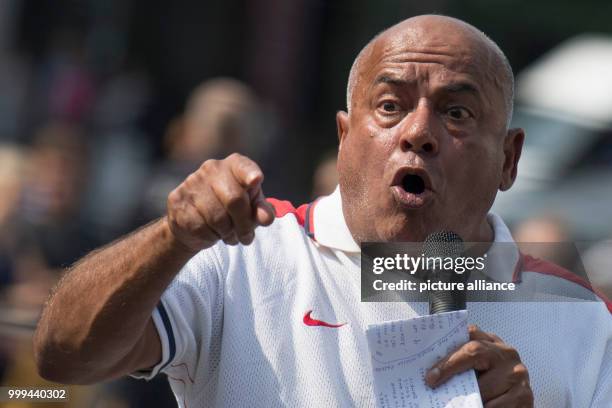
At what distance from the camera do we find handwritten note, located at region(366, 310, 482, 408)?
2816 mm

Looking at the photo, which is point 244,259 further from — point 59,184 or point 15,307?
point 59,184

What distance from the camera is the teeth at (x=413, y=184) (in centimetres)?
329

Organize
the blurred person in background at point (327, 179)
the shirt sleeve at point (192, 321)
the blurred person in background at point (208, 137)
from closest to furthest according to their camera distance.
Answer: the shirt sleeve at point (192, 321), the blurred person in background at point (327, 179), the blurred person in background at point (208, 137)

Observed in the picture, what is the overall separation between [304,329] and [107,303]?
571 mm

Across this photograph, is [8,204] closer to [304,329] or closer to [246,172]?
[304,329]

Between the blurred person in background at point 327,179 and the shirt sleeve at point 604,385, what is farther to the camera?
the blurred person in background at point 327,179

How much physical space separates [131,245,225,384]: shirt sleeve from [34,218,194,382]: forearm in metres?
0.11

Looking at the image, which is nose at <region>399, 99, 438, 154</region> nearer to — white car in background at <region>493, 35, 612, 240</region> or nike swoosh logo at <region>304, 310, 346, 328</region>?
nike swoosh logo at <region>304, 310, 346, 328</region>

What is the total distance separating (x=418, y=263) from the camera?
10.7ft

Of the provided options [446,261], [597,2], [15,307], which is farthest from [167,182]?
[597,2]

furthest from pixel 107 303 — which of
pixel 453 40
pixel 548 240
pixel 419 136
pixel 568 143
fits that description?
pixel 568 143

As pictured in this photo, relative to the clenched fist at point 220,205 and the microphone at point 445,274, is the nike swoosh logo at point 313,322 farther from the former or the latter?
the clenched fist at point 220,205

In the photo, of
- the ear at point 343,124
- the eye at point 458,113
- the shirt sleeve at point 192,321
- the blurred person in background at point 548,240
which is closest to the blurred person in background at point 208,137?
the blurred person in background at point 548,240

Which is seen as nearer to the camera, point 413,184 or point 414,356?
point 414,356
